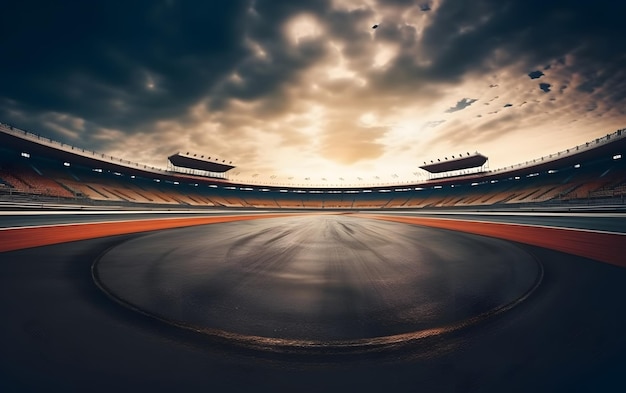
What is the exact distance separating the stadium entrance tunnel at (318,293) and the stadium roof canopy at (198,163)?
5615cm

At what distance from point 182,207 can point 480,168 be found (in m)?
67.0

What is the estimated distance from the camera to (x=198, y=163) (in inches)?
2363

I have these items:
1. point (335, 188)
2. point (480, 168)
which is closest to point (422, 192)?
point (480, 168)

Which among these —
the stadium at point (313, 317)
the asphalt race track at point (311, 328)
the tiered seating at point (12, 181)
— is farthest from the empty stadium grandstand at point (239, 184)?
the asphalt race track at point (311, 328)

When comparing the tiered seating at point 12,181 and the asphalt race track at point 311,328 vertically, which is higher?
the tiered seating at point 12,181

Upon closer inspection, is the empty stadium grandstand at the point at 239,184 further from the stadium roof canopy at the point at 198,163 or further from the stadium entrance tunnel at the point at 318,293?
the stadium entrance tunnel at the point at 318,293

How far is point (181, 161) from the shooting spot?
5716 cm

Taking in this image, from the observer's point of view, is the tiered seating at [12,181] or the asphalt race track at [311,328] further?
the tiered seating at [12,181]

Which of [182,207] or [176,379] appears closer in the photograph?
[176,379]

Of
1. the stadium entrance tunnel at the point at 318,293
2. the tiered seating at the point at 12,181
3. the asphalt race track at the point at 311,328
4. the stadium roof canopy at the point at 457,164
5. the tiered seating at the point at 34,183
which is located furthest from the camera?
the stadium roof canopy at the point at 457,164

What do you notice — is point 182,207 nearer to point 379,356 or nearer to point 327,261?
point 327,261

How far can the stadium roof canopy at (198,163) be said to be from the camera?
55.5 meters

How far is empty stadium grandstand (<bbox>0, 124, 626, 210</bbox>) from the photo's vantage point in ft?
92.7

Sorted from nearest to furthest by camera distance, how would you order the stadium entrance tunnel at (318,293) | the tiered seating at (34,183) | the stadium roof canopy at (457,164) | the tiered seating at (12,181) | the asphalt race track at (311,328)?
the asphalt race track at (311,328) → the stadium entrance tunnel at (318,293) → the tiered seating at (12,181) → the tiered seating at (34,183) → the stadium roof canopy at (457,164)
